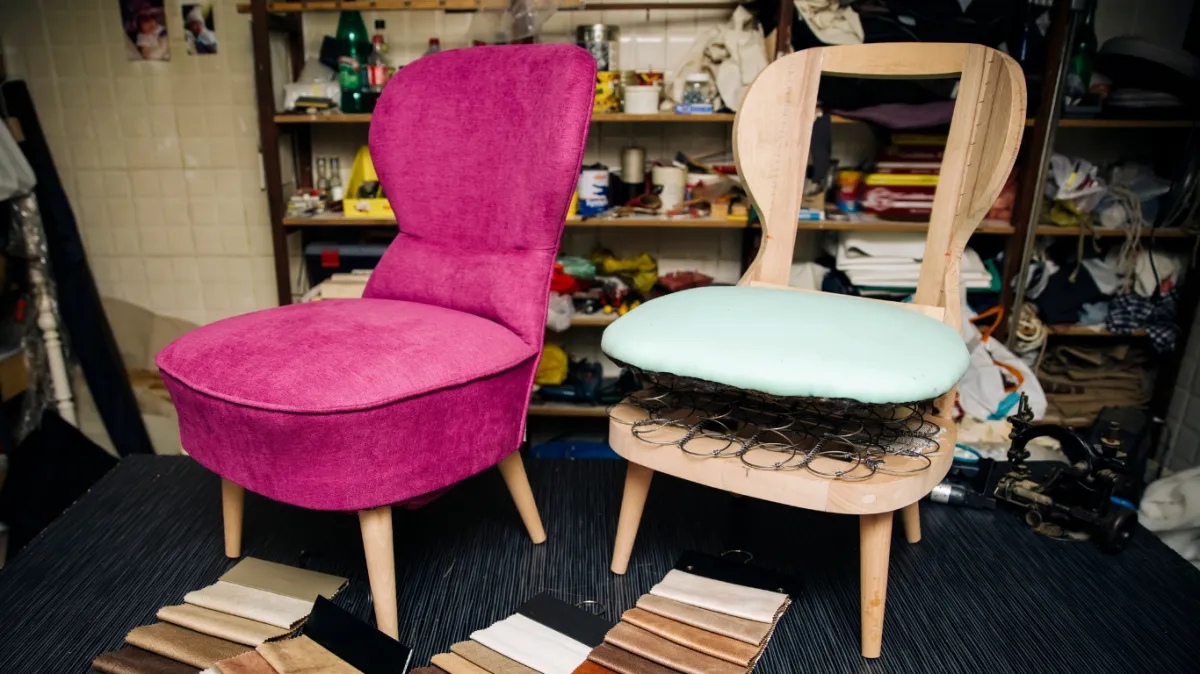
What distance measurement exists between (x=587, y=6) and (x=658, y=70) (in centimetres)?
31

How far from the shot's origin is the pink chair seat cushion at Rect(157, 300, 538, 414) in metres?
0.95

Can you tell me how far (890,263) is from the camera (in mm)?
2186

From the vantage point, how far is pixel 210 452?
1087 mm

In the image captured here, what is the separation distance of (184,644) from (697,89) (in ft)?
6.19

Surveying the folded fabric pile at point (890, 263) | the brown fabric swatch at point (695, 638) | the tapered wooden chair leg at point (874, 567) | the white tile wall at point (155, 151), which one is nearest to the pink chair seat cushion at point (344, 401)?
the brown fabric swatch at point (695, 638)

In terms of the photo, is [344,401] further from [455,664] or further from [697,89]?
[697,89]

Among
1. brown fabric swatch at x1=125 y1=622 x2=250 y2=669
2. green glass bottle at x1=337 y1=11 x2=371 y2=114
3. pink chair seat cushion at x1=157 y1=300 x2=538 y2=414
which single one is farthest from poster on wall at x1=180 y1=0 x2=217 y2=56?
brown fabric swatch at x1=125 y1=622 x2=250 y2=669

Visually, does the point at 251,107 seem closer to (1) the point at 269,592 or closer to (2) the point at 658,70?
(2) the point at 658,70

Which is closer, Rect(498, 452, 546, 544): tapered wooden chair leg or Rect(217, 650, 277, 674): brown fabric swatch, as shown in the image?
Rect(217, 650, 277, 674): brown fabric swatch

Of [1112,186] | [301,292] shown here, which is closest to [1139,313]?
[1112,186]

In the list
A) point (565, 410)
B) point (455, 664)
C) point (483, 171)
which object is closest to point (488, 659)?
point (455, 664)

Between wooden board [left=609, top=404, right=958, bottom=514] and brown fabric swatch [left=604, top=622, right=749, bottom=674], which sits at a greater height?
wooden board [left=609, top=404, right=958, bottom=514]

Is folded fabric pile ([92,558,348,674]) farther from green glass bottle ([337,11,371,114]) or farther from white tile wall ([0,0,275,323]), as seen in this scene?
white tile wall ([0,0,275,323])

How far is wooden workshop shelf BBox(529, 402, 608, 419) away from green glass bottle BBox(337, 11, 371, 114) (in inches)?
42.1
